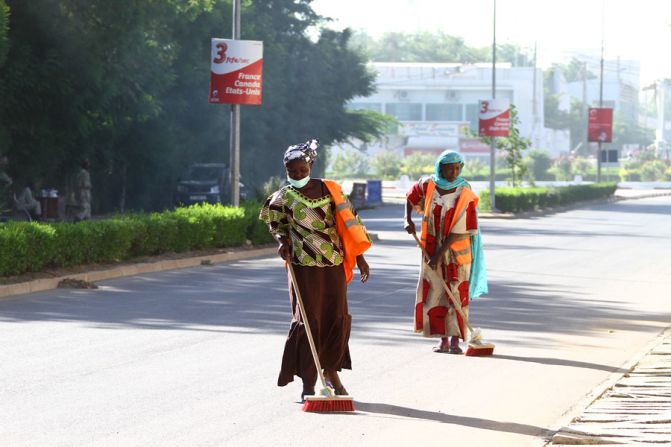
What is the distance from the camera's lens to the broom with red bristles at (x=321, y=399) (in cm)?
902

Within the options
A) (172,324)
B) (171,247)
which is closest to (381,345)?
(172,324)

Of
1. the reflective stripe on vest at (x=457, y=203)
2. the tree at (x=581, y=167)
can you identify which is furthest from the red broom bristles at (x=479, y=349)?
the tree at (x=581, y=167)

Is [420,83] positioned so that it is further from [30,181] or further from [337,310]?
[337,310]

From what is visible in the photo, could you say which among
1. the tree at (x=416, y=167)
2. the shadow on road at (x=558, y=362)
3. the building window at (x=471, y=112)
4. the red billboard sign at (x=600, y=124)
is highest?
the building window at (x=471, y=112)

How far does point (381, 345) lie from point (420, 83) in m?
115

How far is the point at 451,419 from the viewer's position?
8.95m

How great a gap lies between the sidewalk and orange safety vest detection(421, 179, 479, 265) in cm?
167

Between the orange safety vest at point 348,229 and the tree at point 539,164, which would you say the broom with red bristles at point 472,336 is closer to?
the orange safety vest at point 348,229

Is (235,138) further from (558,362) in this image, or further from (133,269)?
(558,362)

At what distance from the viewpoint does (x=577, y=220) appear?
145 feet

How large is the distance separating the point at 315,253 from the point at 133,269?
11.5 meters

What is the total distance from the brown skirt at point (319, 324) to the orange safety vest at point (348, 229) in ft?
0.42

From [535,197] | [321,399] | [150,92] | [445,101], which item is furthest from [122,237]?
[445,101]

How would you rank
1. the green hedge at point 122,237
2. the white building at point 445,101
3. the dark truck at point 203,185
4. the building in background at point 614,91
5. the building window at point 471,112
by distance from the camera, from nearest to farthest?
the green hedge at point 122,237
the dark truck at point 203,185
the white building at point 445,101
the building window at point 471,112
the building in background at point 614,91
